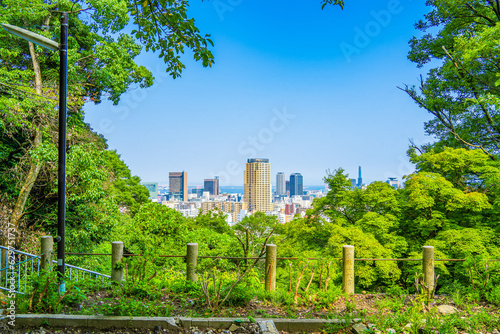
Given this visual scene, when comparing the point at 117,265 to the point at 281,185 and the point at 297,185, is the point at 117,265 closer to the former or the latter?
the point at 297,185

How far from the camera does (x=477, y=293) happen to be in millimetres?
4355

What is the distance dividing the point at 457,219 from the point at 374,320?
7.25m

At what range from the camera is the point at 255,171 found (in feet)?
240

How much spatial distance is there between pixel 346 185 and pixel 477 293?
7.07 metres

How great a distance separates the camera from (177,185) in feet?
322

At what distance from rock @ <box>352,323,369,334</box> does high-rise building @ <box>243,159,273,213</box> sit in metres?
66.6

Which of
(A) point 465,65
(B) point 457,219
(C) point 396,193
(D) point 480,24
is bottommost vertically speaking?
(B) point 457,219

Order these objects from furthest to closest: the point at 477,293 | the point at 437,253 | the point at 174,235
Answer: the point at 174,235 → the point at 437,253 → the point at 477,293

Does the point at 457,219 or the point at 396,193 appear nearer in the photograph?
the point at 457,219

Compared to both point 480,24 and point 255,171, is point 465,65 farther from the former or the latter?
point 255,171

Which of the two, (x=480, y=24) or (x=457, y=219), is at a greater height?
(x=480, y=24)

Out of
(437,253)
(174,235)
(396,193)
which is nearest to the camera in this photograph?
(437,253)

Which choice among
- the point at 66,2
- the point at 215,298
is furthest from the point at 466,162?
the point at 66,2

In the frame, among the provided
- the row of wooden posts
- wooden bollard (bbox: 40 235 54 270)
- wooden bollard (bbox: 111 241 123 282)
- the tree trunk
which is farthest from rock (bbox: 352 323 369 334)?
the tree trunk
